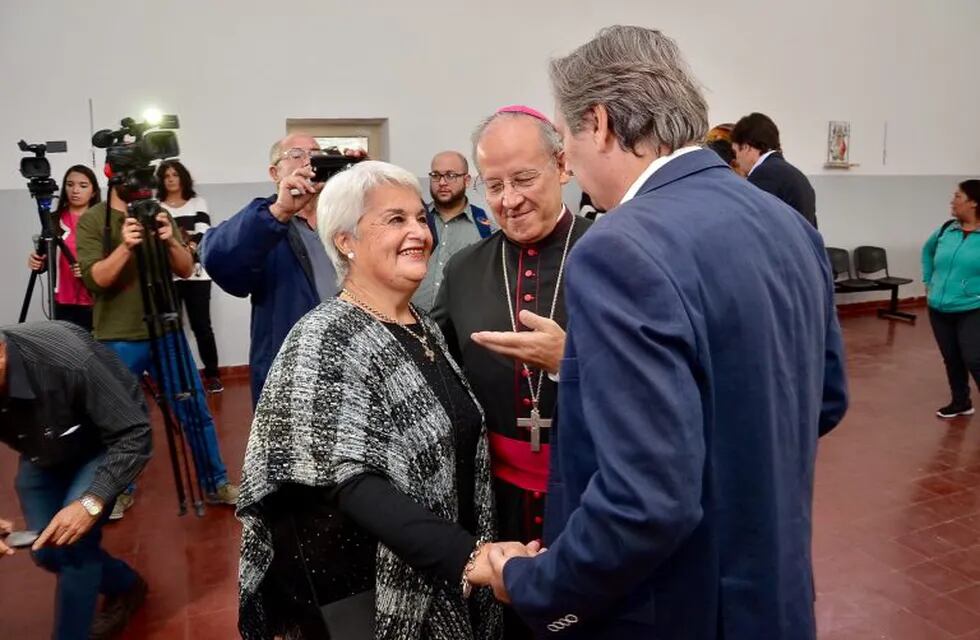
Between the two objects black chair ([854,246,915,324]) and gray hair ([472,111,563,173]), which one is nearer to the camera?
gray hair ([472,111,563,173])

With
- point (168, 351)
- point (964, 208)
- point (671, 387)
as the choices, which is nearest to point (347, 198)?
point (671, 387)

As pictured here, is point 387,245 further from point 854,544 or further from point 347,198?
point 854,544

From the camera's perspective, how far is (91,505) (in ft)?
8.07

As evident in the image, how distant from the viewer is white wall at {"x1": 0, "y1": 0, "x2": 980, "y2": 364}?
5.79m

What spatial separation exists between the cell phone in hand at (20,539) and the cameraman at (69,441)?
0.03m

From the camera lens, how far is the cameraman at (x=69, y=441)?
240cm

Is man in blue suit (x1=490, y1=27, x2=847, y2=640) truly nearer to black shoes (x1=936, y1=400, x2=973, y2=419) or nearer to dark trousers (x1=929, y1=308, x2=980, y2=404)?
dark trousers (x1=929, y1=308, x2=980, y2=404)

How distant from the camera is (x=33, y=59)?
18.6 feet

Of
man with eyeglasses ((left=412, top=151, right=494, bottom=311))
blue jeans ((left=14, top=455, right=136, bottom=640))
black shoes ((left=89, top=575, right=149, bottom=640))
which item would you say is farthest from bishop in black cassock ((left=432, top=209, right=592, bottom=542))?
man with eyeglasses ((left=412, top=151, right=494, bottom=311))

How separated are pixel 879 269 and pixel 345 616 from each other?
9.02 metres

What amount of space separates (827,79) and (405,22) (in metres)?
5.05

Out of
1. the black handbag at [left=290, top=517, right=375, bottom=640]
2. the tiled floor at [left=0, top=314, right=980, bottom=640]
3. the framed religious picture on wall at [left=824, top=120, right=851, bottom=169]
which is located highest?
the framed religious picture on wall at [left=824, top=120, right=851, bottom=169]

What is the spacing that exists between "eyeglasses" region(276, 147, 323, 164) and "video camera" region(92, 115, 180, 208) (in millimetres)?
792

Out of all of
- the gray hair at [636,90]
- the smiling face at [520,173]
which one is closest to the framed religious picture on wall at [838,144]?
the smiling face at [520,173]
